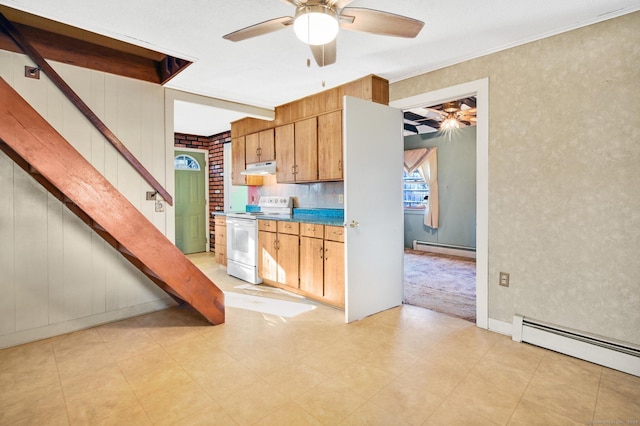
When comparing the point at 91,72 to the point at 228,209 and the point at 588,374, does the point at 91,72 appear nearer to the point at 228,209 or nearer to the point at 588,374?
the point at 228,209

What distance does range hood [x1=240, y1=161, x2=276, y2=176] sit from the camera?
4688 mm

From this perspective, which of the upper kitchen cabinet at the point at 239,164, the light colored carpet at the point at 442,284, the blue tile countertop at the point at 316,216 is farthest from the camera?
the upper kitchen cabinet at the point at 239,164

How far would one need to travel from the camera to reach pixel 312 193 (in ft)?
15.4

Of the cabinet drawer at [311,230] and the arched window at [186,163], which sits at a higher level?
the arched window at [186,163]

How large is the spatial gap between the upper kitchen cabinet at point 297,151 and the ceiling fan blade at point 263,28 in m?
2.10

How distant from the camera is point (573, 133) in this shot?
245cm

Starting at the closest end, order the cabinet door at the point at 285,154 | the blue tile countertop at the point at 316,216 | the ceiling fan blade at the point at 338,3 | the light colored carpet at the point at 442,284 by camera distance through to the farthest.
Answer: the ceiling fan blade at the point at 338,3
the light colored carpet at the point at 442,284
the blue tile countertop at the point at 316,216
the cabinet door at the point at 285,154

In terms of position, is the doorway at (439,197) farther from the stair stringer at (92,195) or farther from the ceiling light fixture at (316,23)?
the ceiling light fixture at (316,23)

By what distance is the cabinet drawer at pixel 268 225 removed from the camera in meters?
4.12

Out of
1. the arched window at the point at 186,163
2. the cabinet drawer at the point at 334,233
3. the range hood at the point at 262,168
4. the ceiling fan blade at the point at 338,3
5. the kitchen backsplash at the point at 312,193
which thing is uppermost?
the ceiling fan blade at the point at 338,3

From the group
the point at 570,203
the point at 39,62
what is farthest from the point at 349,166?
the point at 39,62

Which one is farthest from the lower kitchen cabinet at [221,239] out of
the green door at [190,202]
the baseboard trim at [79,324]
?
the baseboard trim at [79,324]

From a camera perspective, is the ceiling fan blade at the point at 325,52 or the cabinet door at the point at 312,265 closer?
the ceiling fan blade at the point at 325,52

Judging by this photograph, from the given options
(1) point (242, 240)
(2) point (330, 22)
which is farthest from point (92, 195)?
(1) point (242, 240)
